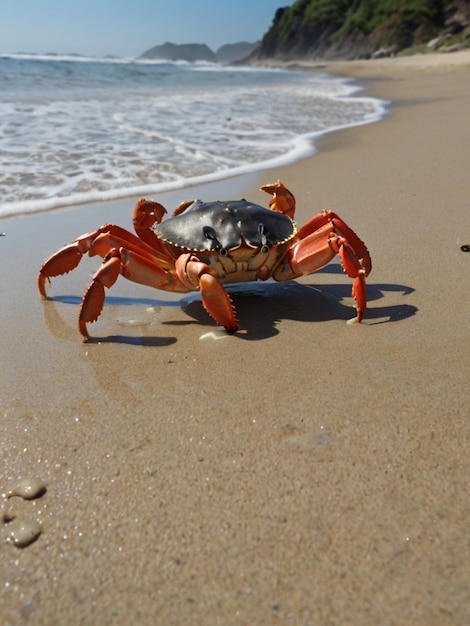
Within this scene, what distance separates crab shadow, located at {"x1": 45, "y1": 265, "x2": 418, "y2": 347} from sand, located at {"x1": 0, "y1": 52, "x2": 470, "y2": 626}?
18mm

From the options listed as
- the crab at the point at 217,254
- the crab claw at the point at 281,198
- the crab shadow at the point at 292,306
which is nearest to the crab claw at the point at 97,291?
the crab at the point at 217,254

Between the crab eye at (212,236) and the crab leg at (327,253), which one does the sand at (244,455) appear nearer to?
the crab leg at (327,253)

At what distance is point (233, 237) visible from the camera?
9.98ft

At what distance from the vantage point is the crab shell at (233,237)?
9.98 ft

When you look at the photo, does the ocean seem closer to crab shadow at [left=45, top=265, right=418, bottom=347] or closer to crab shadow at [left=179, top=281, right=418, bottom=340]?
crab shadow at [left=45, top=265, right=418, bottom=347]

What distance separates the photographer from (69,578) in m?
1.54

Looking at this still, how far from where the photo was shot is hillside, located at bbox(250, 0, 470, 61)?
57812 mm

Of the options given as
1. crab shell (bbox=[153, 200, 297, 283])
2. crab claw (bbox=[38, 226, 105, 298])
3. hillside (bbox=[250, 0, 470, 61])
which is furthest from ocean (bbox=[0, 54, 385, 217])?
hillside (bbox=[250, 0, 470, 61])

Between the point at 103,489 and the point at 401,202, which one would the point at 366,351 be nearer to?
the point at 103,489

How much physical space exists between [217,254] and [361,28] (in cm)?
8326

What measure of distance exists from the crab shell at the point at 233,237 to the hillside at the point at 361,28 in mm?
46216

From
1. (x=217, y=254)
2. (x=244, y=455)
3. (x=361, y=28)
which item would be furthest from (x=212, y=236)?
(x=361, y=28)

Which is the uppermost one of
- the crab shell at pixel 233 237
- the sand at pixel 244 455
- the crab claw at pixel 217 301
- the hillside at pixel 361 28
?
the hillside at pixel 361 28

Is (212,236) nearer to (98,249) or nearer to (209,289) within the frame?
(209,289)
